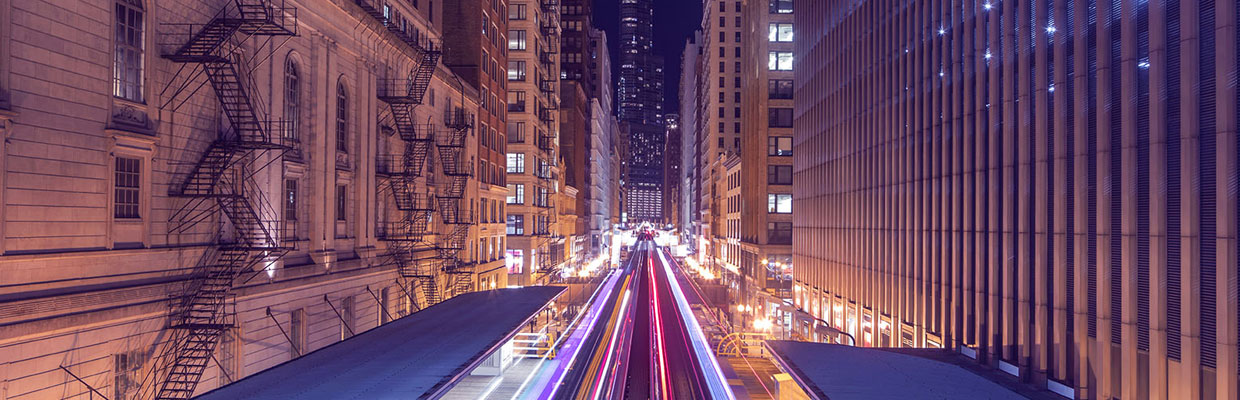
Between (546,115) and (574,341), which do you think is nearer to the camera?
(574,341)

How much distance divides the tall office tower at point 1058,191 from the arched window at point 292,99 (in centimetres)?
2819

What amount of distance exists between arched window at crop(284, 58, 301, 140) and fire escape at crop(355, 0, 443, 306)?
787 centimetres

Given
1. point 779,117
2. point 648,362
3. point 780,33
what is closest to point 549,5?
point 780,33

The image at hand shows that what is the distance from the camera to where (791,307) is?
6103cm

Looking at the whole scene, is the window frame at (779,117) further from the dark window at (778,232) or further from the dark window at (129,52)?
the dark window at (129,52)

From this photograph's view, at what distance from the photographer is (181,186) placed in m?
23.3

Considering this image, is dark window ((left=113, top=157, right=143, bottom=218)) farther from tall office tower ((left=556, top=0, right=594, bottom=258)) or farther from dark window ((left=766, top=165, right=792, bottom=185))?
tall office tower ((left=556, top=0, right=594, bottom=258))

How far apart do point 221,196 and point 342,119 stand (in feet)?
39.5

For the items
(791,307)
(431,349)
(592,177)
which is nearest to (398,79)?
(431,349)

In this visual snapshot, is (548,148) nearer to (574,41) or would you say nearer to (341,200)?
(574,41)

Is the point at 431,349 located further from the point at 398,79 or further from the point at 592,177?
the point at 592,177

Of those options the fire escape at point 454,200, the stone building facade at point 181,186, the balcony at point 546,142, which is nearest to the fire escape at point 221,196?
the stone building facade at point 181,186

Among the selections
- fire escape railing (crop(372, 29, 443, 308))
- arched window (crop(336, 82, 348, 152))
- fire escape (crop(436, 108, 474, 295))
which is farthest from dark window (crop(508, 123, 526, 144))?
arched window (crop(336, 82, 348, 152))

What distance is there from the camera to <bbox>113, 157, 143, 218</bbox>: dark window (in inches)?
831
